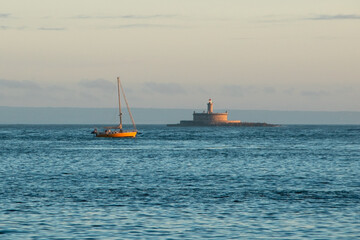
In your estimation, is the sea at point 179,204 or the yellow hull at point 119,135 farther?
the yellow hull at point 119,135

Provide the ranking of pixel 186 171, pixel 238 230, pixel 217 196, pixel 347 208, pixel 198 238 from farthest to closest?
pixel 186 171 → pixel 217 196 → pixel 347 208 → pixel 238 230 → pixel 198 238

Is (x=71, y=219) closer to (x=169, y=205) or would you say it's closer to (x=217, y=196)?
(x=169, y=205)

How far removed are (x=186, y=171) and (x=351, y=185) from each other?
620 inches

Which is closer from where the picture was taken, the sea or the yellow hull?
the sea

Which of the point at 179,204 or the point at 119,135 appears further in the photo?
the point at 119,135

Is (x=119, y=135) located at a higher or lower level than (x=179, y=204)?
higher

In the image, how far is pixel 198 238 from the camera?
2202 cm

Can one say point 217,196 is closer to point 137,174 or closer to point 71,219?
point 71,219

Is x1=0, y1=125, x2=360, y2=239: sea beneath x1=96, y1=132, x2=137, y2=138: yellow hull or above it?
beneath

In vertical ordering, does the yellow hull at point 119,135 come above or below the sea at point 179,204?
above

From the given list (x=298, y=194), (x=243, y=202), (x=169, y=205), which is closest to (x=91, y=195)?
(x=169, y=205)

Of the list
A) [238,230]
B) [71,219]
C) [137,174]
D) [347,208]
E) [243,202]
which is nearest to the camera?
[238,230]

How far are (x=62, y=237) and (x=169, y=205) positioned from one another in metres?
8.25

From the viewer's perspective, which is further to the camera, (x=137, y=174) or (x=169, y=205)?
(x=137, y=174)
